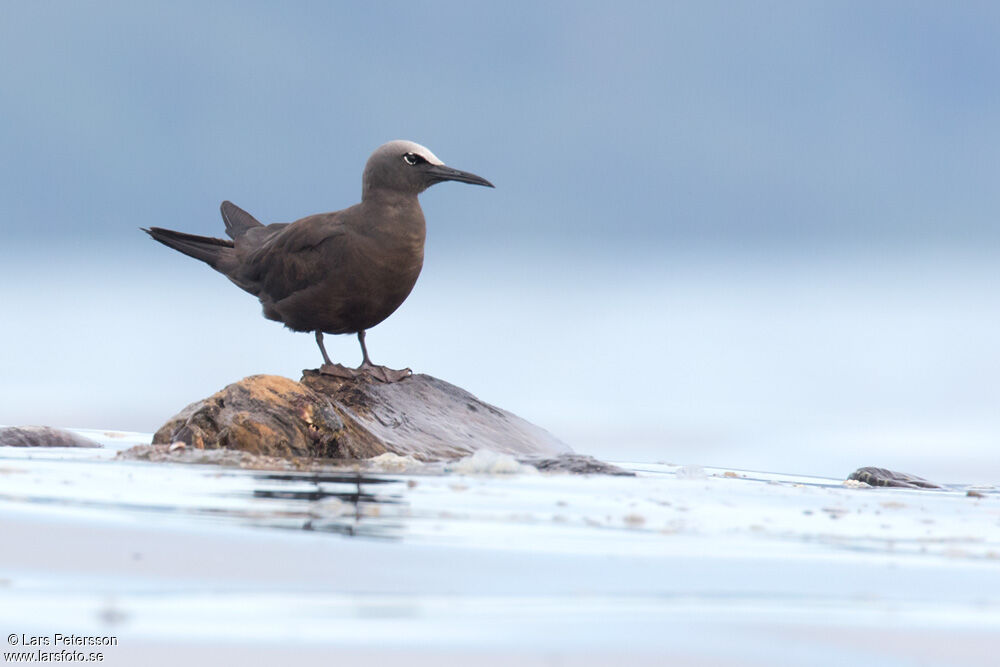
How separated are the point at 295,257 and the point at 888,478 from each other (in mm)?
4740

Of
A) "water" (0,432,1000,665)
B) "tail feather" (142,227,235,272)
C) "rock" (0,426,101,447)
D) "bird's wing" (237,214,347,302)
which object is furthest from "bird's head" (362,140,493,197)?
"water" (0,432,1000,665)

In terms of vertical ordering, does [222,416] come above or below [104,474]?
above

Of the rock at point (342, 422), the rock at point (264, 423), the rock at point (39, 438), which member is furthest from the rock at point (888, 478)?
the rock at point (39, 438)

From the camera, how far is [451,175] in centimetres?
786

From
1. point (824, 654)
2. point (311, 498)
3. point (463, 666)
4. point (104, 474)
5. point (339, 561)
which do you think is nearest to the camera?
point (463, 666)

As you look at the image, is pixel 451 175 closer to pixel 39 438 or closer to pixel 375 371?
pixel 375 371

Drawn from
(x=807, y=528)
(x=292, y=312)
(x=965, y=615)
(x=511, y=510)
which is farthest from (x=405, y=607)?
(x=292, y=312)

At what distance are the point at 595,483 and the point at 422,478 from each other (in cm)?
100

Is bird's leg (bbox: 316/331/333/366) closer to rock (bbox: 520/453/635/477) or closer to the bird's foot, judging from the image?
the bird's foot

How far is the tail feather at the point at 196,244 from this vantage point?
9203mm

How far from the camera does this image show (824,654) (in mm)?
2195

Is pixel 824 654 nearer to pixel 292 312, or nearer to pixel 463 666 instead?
pixel 463 666

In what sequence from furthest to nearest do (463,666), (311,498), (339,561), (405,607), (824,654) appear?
(311,498) → (339,561) → (405,607) → (824,654) → (463,666)

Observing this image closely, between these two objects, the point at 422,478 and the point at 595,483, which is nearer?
the point at 422,478
